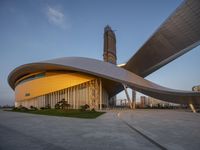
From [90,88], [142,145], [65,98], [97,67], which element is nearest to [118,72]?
[97,67]

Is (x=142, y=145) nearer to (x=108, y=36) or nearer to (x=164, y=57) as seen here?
(x=164, y=57)

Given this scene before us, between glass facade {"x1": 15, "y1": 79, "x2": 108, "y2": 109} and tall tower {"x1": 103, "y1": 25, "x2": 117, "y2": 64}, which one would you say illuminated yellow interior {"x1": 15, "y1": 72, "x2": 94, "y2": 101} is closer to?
glass facade {"x1": 15, "y1": 79, "x2": 108, "y2": 109}

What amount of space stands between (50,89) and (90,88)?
7.00 metres

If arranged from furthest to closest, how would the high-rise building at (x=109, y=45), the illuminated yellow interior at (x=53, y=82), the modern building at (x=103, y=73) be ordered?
the high-rise building at (x=109, y=45) → the illuminated yellow interior at (x=53, y=82) → the modern building at (x=103, y=73)

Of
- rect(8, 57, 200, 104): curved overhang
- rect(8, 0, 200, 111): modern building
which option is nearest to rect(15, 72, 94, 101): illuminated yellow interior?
rect(8, 0, 200, 111): modern building

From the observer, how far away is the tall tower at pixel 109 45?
12732 centimetres

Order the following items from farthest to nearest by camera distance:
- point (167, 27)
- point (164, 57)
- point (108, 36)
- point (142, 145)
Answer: point (108, 36)
point (164, 57)
point (167, 27)
point (142, 145)

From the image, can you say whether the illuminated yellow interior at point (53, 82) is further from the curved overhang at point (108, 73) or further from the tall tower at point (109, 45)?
the tall tower at point (109, 45)

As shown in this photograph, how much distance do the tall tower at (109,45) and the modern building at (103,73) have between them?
87.9 m

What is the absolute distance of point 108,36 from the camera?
132500mm

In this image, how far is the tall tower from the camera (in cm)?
12732

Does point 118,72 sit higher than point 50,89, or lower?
higher

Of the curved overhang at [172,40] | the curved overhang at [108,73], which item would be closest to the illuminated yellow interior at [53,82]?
the curved overhang at [108,73]

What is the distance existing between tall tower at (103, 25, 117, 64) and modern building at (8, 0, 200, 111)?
87938 millimetres
